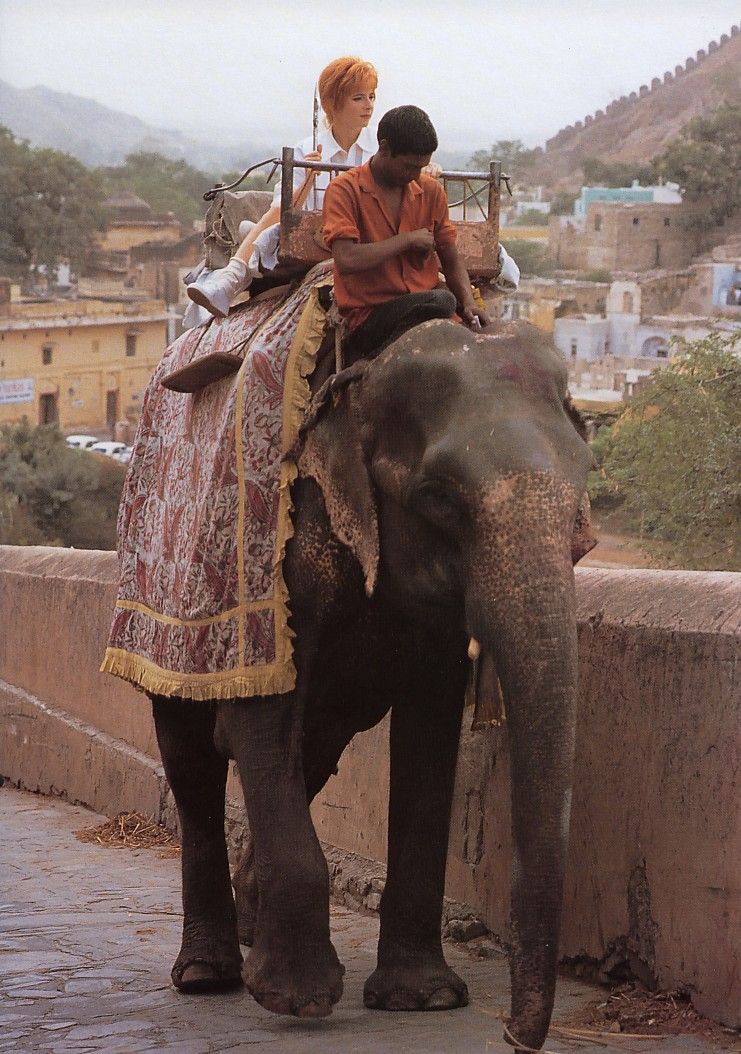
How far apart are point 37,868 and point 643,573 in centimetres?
296

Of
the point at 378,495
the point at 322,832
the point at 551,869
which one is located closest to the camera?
the point at 551,869

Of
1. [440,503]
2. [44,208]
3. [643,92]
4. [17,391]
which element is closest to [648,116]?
[643,92]

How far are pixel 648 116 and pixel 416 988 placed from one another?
62882 millimetres

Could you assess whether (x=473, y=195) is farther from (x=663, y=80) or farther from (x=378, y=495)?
(x=663, y=80)

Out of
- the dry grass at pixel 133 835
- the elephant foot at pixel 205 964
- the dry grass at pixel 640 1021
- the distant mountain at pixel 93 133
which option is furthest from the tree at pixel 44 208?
the dry grass at pixel 640 1021

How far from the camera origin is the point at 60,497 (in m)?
43.9

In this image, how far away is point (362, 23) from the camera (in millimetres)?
64938

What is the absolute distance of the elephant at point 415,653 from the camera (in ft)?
12.1

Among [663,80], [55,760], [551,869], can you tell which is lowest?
[55,760]

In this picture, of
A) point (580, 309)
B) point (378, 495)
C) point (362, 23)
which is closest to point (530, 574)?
point (378, 495)

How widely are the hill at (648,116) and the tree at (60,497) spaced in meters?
25.3

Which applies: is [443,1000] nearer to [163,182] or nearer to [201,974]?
[201,974]

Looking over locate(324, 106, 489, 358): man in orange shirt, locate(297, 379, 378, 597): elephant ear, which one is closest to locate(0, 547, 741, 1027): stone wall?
locate(297, 379, 378, 597): elephant ear

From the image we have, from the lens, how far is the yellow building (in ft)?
156
